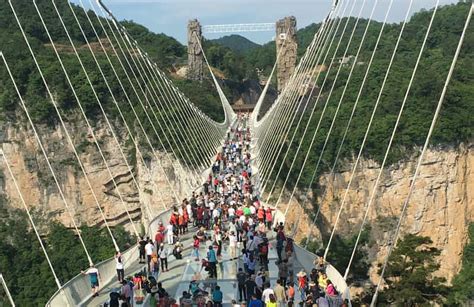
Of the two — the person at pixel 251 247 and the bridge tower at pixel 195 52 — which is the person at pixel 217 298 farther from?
the bridge tower at pixel 195 52

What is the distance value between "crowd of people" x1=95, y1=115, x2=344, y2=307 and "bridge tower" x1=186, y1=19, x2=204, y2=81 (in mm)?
37371

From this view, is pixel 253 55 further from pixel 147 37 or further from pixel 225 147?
pixel 225 147

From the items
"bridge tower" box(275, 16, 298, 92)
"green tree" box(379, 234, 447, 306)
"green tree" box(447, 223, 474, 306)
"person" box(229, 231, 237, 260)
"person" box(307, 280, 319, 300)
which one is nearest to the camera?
"person" box(307, 280, 319, 300)

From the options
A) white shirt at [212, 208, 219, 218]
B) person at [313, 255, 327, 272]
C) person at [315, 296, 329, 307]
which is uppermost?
person at [315, 296, 329, 307]

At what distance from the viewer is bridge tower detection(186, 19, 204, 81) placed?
2094 inches

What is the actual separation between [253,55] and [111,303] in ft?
279

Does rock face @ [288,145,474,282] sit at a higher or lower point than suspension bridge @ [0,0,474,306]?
lower

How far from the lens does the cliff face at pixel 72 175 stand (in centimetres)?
3666

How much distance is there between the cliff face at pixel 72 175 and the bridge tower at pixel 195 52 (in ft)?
57.9

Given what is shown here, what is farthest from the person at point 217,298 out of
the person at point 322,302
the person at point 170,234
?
the person at point 170,234

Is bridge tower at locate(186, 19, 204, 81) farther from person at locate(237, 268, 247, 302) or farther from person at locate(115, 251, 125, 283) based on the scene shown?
person at locate(237, 268, 247, 302)

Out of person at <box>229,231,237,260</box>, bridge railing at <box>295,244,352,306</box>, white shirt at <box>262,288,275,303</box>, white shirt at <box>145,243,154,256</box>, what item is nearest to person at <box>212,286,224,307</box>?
white shirt at <box>262,288,275,303</box>

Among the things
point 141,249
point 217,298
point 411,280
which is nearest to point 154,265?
point 141,249

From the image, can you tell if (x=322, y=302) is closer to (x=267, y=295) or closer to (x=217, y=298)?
(x=267, y=295)
